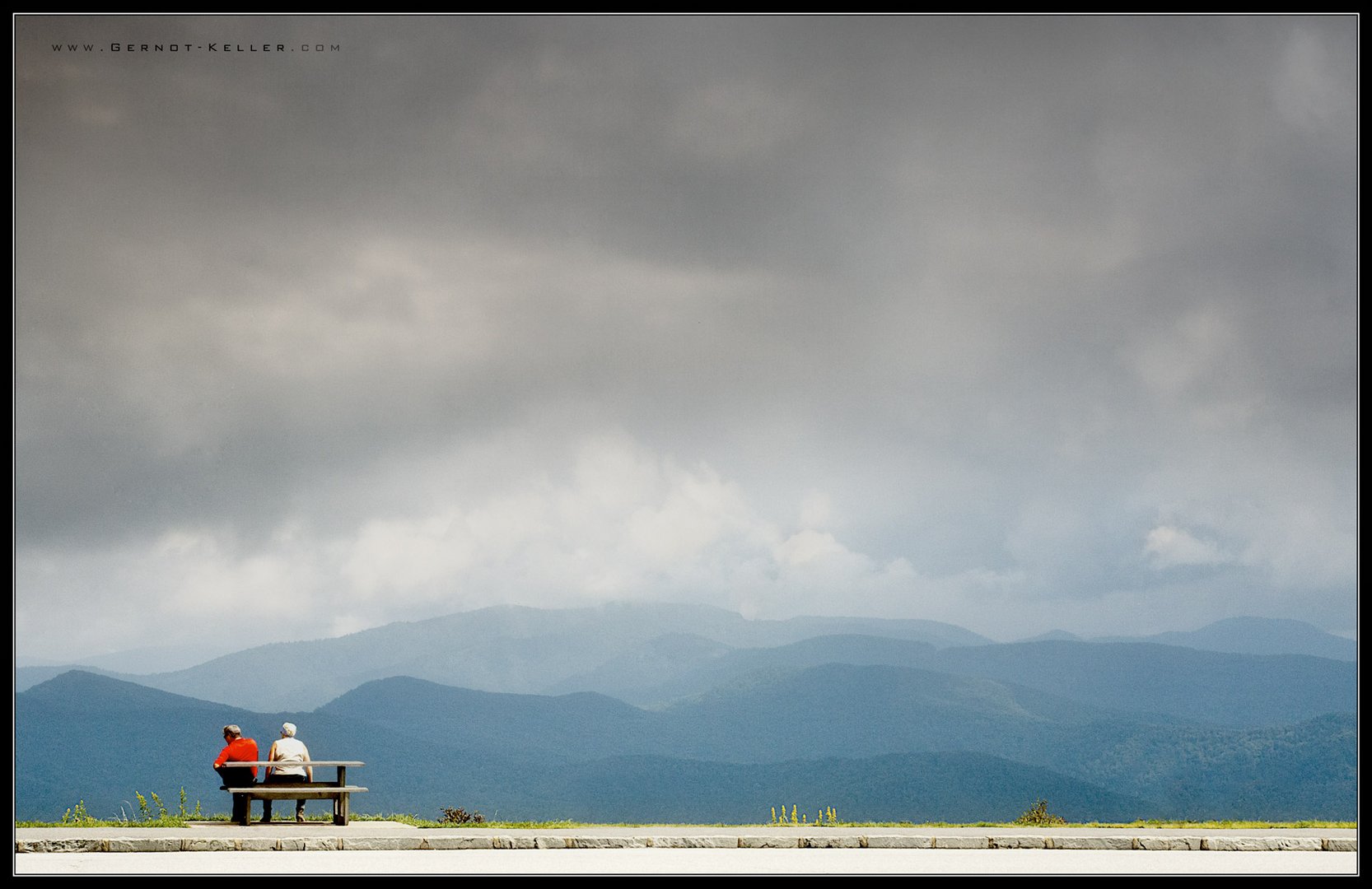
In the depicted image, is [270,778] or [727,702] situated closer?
[270,778]

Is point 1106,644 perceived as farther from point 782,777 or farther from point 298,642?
point 298,642

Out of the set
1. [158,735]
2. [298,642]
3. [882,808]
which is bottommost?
[882,808]

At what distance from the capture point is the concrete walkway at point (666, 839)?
11.9 meters

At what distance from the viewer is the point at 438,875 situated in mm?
9945

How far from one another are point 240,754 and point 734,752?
204ft

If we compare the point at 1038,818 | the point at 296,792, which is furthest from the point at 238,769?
the point at 1038,818

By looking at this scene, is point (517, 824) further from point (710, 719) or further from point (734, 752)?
point (710, 719)

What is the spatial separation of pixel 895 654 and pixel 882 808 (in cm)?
1920

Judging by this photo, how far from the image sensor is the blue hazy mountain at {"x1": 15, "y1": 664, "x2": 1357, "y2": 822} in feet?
190

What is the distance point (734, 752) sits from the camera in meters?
73.5

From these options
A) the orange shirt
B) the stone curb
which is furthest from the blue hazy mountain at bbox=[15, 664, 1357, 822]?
the orange shirt

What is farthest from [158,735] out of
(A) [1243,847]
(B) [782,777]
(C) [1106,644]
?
(A) [1243,847]

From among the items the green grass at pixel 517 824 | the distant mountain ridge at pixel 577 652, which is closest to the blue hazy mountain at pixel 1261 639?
the distant mountain ridge at pixel 577 652

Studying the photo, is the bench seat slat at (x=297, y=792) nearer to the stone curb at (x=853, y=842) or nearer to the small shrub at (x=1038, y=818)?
the stone curb at (x=853, y=842)
